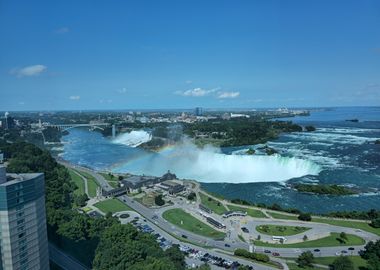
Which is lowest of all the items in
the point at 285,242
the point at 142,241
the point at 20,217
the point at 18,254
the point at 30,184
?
the point at 285,242

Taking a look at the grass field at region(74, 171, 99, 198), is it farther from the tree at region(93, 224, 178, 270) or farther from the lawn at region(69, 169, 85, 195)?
the tree at region(93, 224, 178, 270)

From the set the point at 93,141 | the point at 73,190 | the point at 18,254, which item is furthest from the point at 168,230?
the point at 93,141

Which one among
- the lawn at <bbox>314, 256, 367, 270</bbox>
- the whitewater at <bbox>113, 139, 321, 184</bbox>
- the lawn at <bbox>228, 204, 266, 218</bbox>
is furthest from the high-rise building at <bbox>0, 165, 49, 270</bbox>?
the whitewater at <bbox>113, 139, 321, 184</bbox>

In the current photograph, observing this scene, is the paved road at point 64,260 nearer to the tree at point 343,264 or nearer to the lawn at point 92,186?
the tree at point 343,264

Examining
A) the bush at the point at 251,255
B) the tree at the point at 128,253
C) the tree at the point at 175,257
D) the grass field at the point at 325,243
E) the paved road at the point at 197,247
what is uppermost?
the tree at the point at 128,253

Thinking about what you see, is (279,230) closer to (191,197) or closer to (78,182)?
(191,197)

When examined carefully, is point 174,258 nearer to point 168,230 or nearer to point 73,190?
point 168,230

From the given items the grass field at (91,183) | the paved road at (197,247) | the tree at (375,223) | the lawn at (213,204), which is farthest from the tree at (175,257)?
the grass field at (91,183)

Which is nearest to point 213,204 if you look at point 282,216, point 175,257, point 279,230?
point 282,216
